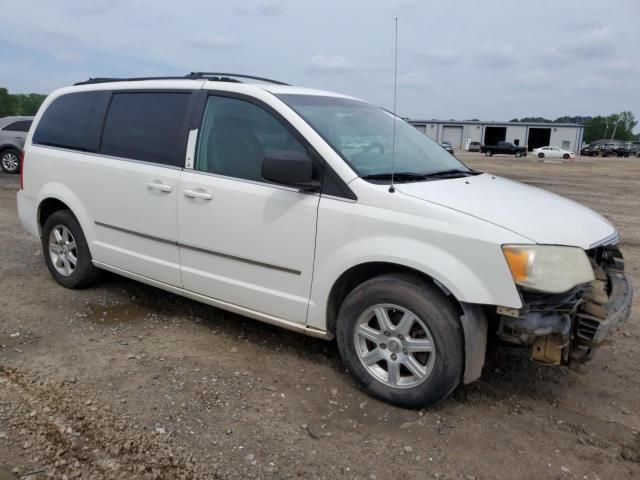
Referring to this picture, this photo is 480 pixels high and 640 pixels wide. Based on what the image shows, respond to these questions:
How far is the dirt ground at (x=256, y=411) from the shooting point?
2.71m

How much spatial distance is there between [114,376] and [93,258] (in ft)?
5.30

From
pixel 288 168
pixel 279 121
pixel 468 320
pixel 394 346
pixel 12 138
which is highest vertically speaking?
pixel 279 121

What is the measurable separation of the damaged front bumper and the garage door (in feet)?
259

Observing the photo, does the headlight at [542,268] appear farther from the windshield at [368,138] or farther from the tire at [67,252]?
the tire at [67,252]

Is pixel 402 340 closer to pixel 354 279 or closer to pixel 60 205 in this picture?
pixel 354 279

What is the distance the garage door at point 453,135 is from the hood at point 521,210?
78.4 meters

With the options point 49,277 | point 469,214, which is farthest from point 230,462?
point 49,277

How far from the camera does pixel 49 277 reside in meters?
5.53

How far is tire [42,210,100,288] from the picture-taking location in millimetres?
4875

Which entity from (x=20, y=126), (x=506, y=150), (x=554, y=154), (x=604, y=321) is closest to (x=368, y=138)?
(x=604, y=321)

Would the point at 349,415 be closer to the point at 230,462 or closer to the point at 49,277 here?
the point at 230,462

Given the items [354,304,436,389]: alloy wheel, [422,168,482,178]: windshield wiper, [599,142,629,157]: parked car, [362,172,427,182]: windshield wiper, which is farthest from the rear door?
[599,142,629,157]: parked car

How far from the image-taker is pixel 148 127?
4277mm

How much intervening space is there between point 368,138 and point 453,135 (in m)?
79.3
